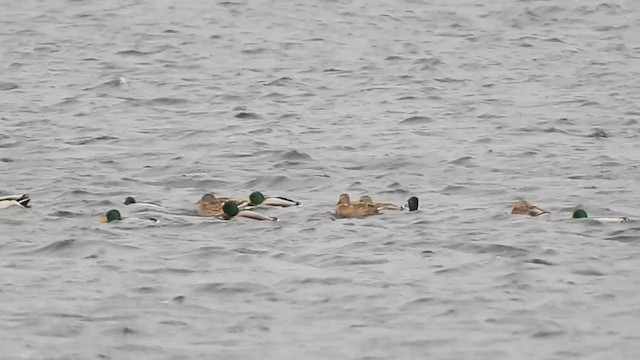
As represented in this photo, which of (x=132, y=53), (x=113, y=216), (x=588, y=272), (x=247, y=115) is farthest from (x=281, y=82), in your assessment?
(x=588, y=272)

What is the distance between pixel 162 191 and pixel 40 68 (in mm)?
10788

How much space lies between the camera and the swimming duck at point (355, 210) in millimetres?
17580

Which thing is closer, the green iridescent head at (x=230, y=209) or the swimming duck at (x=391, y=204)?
the green iridescent head at (x=230, y=209)

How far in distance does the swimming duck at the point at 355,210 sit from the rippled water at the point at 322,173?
6.8 inches

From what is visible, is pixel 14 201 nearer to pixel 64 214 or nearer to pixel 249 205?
pixel 64 214

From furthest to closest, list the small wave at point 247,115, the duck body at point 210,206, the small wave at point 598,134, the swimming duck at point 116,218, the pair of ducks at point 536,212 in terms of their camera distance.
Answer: the small wave at point 247,115 < the small wave at point 598,134 < the duck body at point 210,206 < the swimming duck at point 116,218 < the pair of ducks at point 536,212

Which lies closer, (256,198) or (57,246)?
(57,246)

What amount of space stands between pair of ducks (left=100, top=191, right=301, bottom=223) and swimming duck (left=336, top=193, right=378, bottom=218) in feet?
2.49

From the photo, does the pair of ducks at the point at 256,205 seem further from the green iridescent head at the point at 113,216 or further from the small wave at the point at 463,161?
the small wave at the point at 463,161

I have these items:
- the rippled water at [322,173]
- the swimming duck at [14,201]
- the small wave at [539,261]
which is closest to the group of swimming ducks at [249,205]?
the swimming duck at [14,201]

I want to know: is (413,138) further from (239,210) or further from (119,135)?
(239,210)

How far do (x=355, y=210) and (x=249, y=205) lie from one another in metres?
1.41

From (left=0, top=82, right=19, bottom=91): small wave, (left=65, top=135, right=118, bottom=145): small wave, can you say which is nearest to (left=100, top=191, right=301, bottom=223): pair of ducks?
(left=65, top=135, right=118, bottom=145): small wave

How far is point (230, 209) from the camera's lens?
1758 cm
